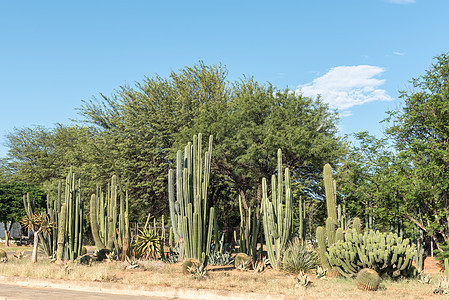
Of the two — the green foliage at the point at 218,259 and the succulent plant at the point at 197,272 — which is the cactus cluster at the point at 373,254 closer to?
the succulent plant at the point at 197,272

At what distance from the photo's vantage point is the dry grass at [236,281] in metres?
9.81

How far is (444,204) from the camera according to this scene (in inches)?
701

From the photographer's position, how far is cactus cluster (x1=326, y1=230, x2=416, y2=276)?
1154cm

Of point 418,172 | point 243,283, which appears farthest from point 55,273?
point 418,172

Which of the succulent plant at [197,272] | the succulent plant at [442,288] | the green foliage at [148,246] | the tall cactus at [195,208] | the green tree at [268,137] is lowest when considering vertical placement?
the succulent plant at [442,288]

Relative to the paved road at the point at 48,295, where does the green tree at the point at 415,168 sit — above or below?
above

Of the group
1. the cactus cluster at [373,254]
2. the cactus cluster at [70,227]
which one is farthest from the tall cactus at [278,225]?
the cactus cluster at [70,227]

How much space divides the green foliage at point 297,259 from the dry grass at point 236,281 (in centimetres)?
37

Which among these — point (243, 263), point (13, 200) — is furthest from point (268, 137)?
point (13, 200)

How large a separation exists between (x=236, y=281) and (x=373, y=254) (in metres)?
3.95

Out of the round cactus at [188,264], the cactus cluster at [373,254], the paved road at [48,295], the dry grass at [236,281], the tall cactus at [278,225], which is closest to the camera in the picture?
the paved road at [48,295]

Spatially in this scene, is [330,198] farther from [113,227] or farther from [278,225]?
[113,227]

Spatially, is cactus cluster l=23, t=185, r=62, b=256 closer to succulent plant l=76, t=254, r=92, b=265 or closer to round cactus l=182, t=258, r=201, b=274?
succulent plant l=76, t=254, r=92, b=265

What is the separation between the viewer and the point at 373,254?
37.7 feet
